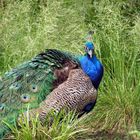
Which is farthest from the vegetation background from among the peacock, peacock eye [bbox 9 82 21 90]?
peacock eye [bbox 9 82 21 90]

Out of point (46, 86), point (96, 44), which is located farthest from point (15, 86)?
point (96, 44)

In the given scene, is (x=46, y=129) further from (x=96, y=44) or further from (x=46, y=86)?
(x=96, y=44)

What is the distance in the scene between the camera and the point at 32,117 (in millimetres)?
4594

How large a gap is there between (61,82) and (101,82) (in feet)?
2.54

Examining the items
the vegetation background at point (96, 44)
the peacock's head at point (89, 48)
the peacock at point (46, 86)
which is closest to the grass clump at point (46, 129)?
the vegetation background at point (96, 44)

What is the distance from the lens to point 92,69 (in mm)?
5195

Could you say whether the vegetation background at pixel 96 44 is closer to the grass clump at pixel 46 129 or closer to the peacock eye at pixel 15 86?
the grass clump at pixel 46 129

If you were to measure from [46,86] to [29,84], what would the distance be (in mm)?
148

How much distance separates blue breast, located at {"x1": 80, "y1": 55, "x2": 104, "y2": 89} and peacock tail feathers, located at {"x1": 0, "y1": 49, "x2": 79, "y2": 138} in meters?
0.11

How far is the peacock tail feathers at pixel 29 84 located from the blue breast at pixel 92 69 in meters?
0.11

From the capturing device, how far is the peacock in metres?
4.74

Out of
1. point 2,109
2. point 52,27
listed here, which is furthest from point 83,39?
point 2,109

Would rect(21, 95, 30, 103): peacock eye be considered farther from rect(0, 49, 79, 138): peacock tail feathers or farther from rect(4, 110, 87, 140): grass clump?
rect(4, 110, 87, 140): grass clump

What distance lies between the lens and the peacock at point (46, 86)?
474 cm
